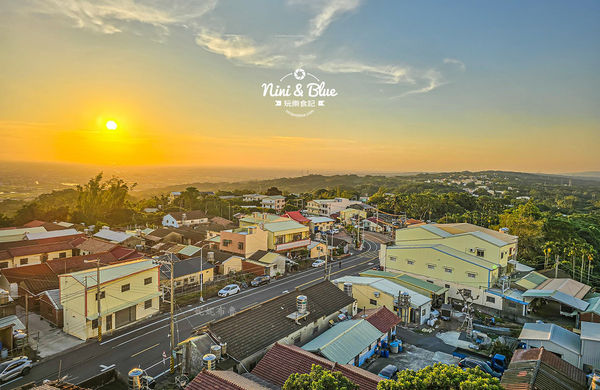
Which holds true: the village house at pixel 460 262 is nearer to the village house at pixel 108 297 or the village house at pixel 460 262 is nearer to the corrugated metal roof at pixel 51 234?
the village house at pixel 108 297

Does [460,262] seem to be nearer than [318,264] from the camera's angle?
Yes

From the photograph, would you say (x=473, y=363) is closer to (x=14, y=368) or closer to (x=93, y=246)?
(x=14, y=368)

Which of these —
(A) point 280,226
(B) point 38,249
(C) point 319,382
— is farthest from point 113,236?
(C) point 319,382

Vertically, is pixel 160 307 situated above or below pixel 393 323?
below

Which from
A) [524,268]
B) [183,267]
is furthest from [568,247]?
[183,267]

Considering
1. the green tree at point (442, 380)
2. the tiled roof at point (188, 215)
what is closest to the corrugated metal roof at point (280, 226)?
the tiled roof at point (188, 215)

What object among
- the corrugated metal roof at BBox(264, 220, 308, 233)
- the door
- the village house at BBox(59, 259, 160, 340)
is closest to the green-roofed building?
the corrugated metal roof at BBox(264, 220, 308, 233)

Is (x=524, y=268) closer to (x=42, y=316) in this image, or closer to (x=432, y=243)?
(x=432, y=243)
